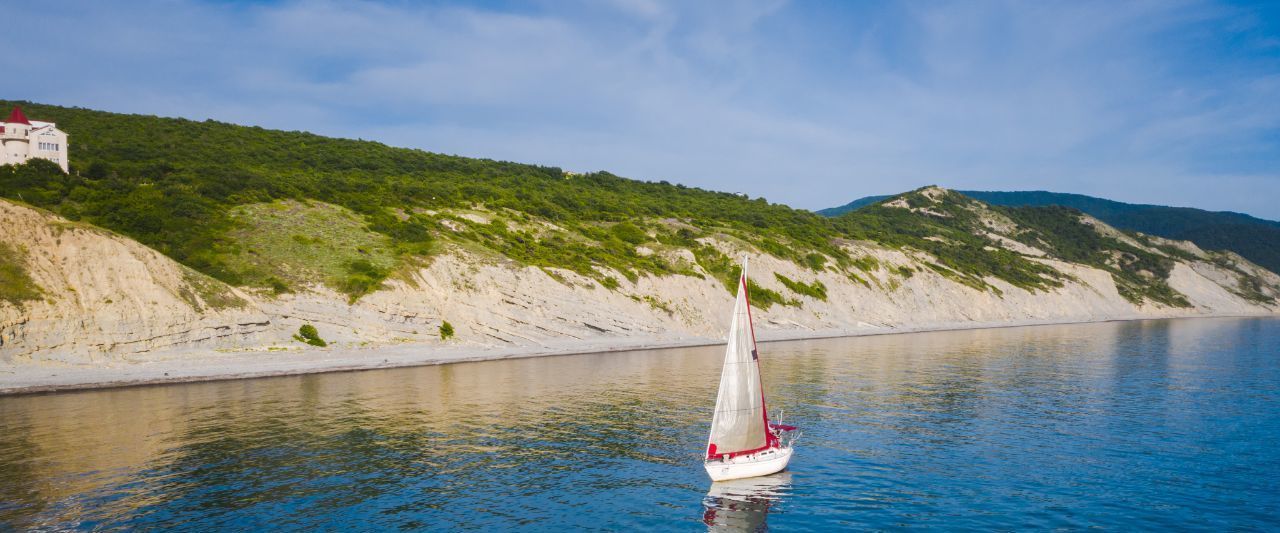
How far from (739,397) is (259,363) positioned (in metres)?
44.1

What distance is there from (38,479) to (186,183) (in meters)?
62.2

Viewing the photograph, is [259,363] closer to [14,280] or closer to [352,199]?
[14,280]

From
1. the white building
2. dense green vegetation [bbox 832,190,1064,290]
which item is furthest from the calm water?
dense green vegetation [bbox 832,190,1064,290]

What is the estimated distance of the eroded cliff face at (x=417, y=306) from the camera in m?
51.7

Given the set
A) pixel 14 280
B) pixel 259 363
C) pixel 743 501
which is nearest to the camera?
pixel 743 501

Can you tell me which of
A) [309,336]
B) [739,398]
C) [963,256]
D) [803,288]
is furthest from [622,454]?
[963,256]

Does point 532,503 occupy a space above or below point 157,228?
below

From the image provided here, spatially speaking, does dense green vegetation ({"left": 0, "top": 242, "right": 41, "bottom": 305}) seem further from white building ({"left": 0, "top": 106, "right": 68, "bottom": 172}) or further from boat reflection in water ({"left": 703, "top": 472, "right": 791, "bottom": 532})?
boat reflection in water ({"left": 703, "top": 472, "right": 791, "bottom": 532})

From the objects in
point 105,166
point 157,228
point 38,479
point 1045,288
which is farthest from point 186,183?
point 1045,288

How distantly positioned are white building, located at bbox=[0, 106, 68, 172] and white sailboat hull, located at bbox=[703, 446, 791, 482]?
8279 centimetres

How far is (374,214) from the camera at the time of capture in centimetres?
8675

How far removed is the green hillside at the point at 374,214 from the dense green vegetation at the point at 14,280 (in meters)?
13.8

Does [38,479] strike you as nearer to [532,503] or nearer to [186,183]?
[532,503]

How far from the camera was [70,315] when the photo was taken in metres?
50.8
